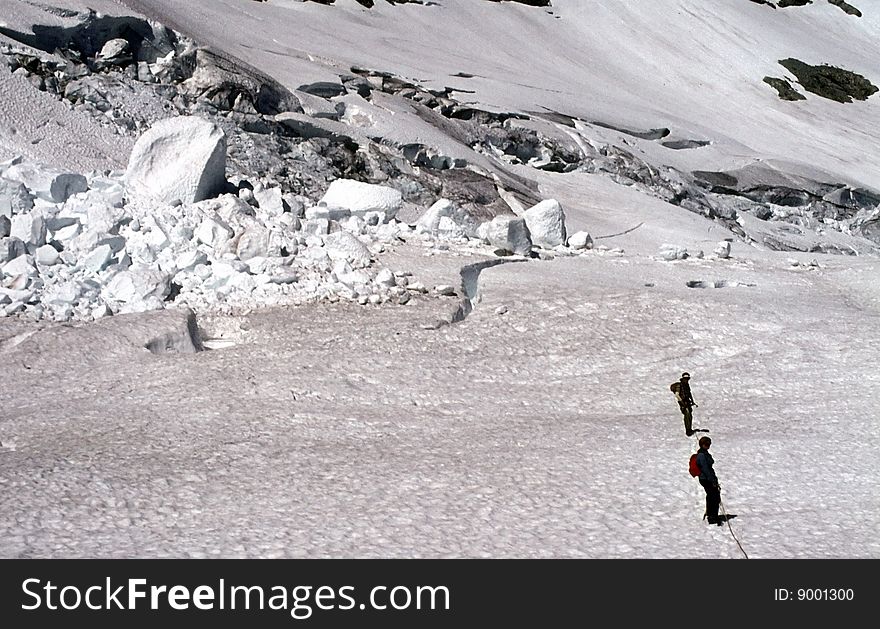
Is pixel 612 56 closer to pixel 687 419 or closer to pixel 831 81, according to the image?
pixel 831 81

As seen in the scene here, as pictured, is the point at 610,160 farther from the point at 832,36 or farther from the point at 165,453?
the point at 832,36

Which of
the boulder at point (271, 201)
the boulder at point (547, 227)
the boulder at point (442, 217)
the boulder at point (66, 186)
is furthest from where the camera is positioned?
the boulder at point (547, 227)

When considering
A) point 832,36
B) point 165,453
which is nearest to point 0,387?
point 165,453

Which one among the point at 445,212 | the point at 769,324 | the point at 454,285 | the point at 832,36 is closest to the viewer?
the point at 769,324

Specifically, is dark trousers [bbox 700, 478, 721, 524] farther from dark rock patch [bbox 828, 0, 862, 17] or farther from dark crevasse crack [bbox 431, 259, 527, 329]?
dark rock patch [bbox 828, 0, 862, 17]

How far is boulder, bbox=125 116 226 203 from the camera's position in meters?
17.5

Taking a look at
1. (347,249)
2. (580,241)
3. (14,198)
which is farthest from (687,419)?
(580,241)

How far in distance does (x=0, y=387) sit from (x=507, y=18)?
49597mm

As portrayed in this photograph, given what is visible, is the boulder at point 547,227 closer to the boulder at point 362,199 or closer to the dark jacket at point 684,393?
the boulder at point 362,199

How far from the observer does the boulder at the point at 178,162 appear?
17516mm

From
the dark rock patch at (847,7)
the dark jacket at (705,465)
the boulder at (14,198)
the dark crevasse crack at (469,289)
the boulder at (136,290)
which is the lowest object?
the boulder at (136,290)

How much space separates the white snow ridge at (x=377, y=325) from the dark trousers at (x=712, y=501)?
135 mm

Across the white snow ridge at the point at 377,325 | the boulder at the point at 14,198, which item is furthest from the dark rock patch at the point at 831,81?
the boulder at the point at 14,198

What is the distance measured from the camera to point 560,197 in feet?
91.9
